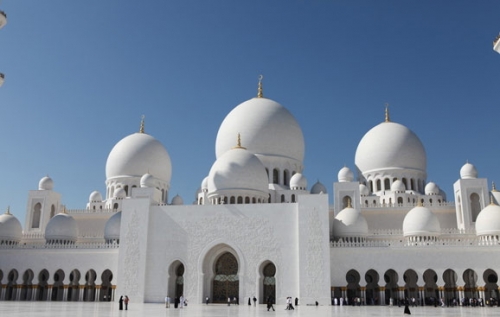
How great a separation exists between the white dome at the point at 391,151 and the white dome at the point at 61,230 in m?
15.7

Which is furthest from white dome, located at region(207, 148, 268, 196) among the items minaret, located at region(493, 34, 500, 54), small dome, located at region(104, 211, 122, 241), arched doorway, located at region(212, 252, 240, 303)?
minaret, located at region(493, 34, 500, 54)

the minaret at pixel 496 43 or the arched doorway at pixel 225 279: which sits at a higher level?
the minaret at pixel 496 43

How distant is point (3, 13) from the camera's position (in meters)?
15.8

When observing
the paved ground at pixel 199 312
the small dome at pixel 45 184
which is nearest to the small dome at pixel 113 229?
the small dome at pixel 45 184

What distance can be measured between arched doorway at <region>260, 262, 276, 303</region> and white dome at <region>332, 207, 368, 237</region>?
3.36 m

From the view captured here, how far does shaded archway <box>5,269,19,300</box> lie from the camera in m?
23.4

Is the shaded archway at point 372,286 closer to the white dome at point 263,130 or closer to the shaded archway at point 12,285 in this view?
the white dome at point 263,130

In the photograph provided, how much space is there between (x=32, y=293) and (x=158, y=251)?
6538mm

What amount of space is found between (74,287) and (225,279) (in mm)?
7045

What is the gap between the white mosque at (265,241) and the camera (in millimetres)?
20344

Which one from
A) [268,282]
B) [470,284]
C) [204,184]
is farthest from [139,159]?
[470,284]

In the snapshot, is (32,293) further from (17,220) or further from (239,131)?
(239,131)

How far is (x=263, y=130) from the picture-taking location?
2680cm

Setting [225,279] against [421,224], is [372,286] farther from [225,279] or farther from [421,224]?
[225,279]
